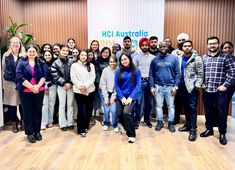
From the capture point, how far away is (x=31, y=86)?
379 centimetres

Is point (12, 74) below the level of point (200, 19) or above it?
below

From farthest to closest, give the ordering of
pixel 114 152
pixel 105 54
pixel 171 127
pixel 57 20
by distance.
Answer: pixel 57 20 → pixel 105 54 → pixel 171 127 → pixel 114 152

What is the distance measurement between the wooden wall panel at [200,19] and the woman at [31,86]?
3.03 meters

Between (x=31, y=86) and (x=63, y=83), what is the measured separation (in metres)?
0.70

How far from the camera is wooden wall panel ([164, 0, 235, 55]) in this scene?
18.2ft

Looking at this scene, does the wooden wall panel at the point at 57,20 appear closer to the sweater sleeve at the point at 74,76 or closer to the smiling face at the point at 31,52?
the sweater sleeve at the point at 74,76

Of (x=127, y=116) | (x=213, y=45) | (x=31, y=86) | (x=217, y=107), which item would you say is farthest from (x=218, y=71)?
(x=31, y=86)

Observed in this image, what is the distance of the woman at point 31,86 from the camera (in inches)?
149

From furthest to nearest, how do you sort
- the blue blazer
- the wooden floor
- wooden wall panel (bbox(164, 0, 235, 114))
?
1. wooden wall panel (bbox(164, 0, 235, 114))
2. the blue blazer
3. the wooden floor

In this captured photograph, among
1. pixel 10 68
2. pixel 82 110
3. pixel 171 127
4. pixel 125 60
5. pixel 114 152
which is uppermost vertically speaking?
pixel 125 60

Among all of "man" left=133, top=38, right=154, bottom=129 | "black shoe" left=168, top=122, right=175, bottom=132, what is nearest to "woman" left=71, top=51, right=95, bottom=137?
"man" left=133, top=38, right=154, bottom=129

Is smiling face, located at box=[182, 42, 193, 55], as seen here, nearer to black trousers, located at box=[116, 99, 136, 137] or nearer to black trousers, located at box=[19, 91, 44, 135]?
black trousers, located at box=[116, 99, 136, 137]

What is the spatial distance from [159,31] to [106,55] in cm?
136

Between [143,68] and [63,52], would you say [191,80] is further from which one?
[63,52]
